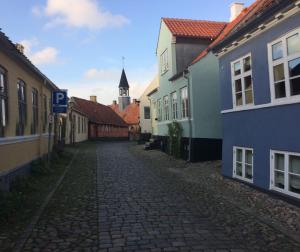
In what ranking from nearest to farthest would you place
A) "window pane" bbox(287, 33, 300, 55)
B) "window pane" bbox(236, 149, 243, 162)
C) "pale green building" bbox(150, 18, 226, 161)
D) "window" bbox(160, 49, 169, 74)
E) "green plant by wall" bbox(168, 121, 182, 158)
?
"window pane" bbox(287, 33, 300, 55), "window pane" bbox(236, 149, 243, 162), "pale green building" bbox(150, 18, 226, 161), "green plant by wall" bbox(168, 121, 182, 158), "window" bbox(160, 49, 169, 74)

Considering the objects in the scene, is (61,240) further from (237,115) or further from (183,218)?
(237,115)

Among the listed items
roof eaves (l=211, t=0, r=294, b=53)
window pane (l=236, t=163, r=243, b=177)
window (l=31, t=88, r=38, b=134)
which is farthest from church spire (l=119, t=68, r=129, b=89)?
window pane (l=236, t=163, r=243, b=177)

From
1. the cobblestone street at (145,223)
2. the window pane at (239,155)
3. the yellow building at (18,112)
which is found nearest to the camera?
the cobblestone street at (145,223)

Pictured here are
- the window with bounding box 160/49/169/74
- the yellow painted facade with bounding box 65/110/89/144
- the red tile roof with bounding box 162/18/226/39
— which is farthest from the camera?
the yellow painted facade with bounding box 65/110/89/144

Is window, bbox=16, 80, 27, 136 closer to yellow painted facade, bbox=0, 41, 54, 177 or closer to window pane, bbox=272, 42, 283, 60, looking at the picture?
yellow painted facade, bbox=0, 41, 54, 177

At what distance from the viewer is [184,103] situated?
68.3ft

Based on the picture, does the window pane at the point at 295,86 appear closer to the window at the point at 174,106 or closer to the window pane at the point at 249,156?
the window pane at the point at 249,156

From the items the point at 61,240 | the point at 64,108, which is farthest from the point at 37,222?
the point at 64,108

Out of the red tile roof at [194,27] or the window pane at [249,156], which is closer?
the window pane at [249,156]

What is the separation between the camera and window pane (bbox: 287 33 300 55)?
902cm

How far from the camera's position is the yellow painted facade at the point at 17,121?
11102 millimetres

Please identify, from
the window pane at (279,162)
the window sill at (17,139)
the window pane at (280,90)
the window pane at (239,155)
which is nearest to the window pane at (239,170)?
the window pane at (239,155)

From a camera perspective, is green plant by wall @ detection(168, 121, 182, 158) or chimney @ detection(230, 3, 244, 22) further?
chimney @ detection(230, 3, 244, 22)

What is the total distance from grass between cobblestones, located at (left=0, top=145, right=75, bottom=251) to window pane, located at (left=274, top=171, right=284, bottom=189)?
215 inches
